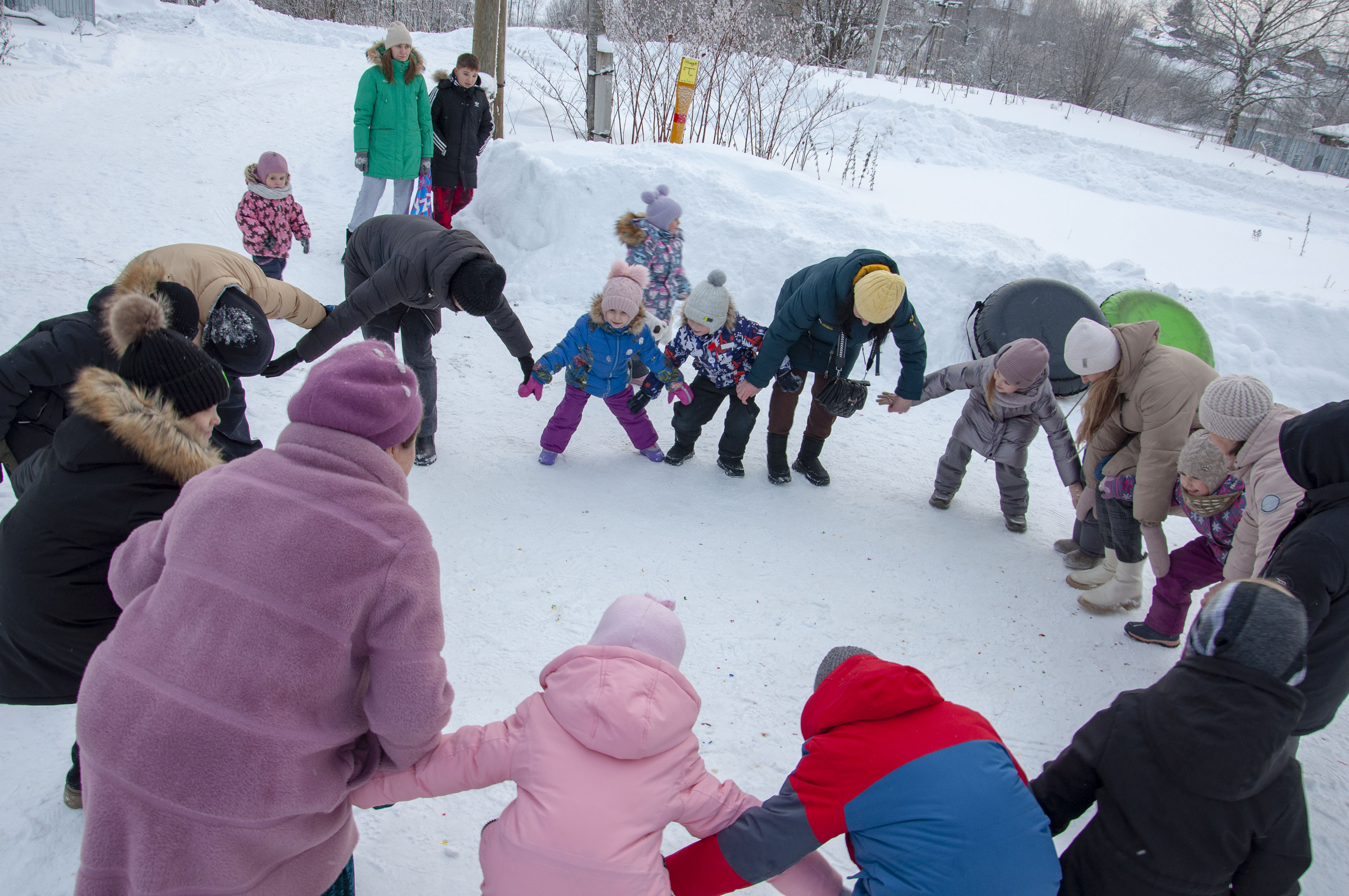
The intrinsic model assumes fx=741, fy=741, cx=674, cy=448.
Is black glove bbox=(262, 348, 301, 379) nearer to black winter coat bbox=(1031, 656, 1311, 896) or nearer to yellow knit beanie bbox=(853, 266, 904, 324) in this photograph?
yellow knit beanie bbox=(853, 266, 904, 324)

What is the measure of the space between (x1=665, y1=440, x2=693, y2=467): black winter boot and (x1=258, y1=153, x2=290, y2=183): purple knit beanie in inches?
130

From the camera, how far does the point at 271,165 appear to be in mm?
5094

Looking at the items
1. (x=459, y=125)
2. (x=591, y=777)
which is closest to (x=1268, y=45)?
(x=459, y=125)

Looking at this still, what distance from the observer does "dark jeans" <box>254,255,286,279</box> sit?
5.16 m

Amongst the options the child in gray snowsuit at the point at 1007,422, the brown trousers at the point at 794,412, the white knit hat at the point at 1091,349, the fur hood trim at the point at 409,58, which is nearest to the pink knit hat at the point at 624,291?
the brown trousers at the point at 794,412

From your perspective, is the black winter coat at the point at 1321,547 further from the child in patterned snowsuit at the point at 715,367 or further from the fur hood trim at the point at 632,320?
the fur hood trim at the point at 632,320

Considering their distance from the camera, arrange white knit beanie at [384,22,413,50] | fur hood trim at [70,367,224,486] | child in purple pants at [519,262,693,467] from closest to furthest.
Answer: fur hood trim at [70,367,224,486] → child in purple pants at [519,262,693,467] → white knit beanie at [384,22,413,50]

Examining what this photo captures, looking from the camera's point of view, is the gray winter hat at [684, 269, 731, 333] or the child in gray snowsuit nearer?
the child in gray snowsuit

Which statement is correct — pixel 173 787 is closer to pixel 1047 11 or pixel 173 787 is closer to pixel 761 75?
pixel 761 75

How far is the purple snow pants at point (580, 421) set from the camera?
13.9 feet

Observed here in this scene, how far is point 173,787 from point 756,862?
125 cm

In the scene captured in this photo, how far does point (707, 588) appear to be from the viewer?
346cm

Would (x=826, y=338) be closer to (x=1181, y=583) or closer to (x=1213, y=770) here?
(x=1181, y=583)

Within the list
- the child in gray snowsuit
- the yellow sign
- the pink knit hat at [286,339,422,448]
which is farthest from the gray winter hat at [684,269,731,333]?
the yellow sign
